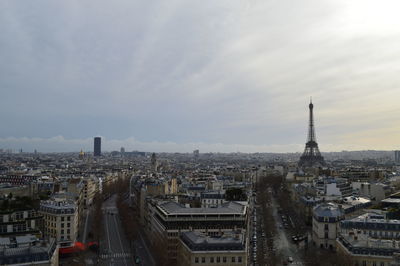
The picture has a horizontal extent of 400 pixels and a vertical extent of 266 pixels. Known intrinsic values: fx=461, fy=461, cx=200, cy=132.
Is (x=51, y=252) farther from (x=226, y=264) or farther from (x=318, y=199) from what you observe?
(x=318, y=199)

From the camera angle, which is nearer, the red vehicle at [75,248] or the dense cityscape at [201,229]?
the dense cityscape at [201,229]

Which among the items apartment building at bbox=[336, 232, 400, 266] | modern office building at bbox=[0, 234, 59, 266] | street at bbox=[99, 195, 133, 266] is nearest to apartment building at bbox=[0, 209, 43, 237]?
modern office building at bbox=[0, 234, 59, 266]

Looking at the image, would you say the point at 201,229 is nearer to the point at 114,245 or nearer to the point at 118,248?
the point at 118,248


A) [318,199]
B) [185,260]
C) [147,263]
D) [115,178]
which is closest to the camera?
[185,260]

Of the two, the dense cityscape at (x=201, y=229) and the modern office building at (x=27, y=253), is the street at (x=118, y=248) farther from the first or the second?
the modern office building at (x=27, y=253)

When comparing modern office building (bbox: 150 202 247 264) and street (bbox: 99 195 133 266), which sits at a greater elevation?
modern office building (bbox: 150 202 247 264)

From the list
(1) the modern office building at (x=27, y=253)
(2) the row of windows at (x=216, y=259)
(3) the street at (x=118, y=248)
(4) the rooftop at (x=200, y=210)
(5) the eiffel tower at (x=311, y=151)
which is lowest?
(3) the street at (x=118, y=248)

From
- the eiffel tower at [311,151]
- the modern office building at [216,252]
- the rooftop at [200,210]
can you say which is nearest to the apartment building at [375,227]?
the rooftop at [200,210]

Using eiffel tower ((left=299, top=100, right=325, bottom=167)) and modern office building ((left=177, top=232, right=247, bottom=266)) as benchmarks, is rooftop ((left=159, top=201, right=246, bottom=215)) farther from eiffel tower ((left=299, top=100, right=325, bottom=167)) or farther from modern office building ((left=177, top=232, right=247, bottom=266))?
eiffel tower ((left=299, top=100, right=325, bottom=167))

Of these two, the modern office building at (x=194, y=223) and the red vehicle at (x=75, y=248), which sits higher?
the modern office building at (x=194, y=223)

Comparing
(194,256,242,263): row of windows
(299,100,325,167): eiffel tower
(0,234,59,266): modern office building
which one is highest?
(299,100,325,167): eiffel tower

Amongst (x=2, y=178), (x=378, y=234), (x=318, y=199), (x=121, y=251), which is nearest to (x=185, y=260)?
(x=121, y=251)
